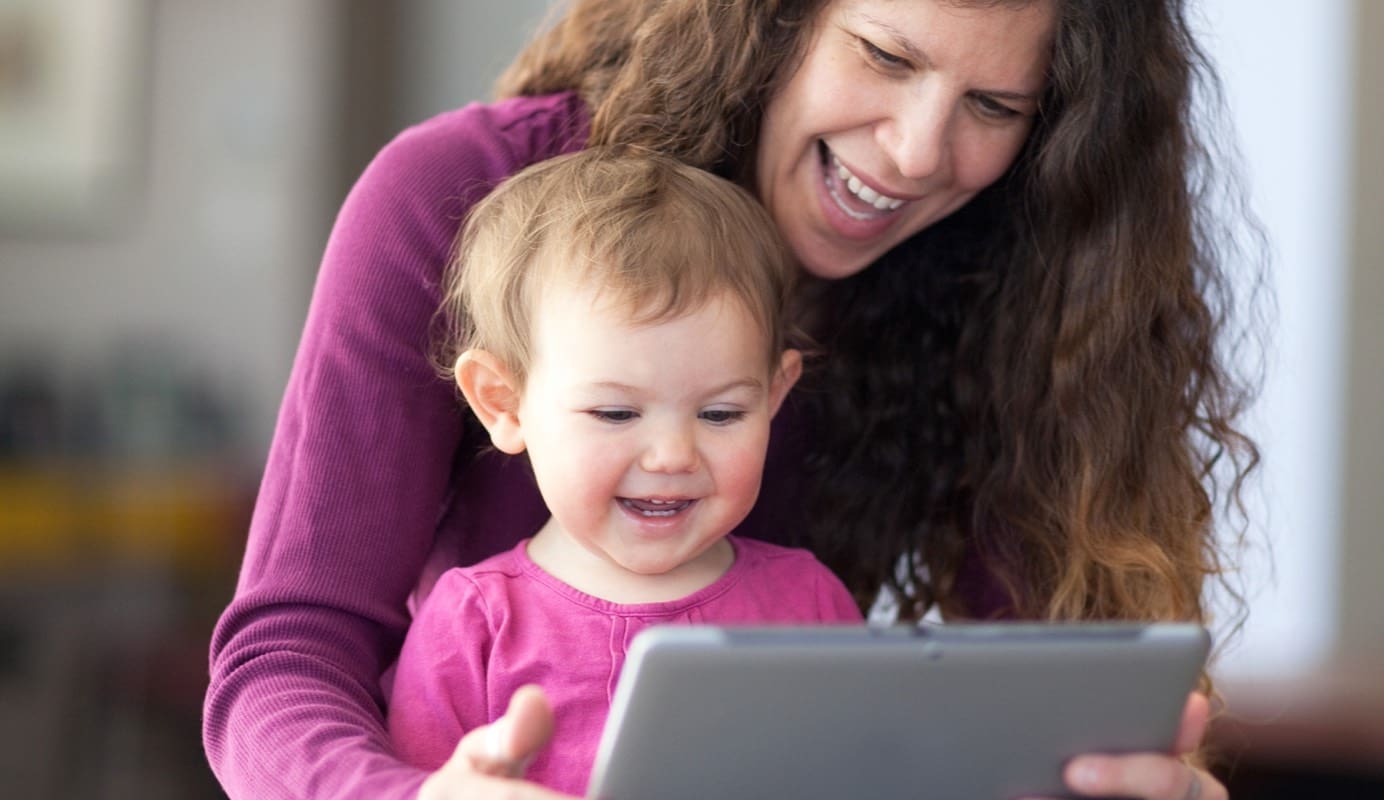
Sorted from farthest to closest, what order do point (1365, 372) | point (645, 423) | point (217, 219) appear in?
point (217, 219), point (1365, 372), point (645, 423)

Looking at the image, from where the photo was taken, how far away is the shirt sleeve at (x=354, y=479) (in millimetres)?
1226

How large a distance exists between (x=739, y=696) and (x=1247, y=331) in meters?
0.93

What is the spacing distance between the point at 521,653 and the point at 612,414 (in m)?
0.19

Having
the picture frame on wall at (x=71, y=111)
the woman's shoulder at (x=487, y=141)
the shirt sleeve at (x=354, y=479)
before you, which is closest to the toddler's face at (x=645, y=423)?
the shirt sleeve at (x=354, y=479)

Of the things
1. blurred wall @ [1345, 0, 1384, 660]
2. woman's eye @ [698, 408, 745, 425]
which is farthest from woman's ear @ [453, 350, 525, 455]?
blurred wall @ [1345, 0, 1384, 660]

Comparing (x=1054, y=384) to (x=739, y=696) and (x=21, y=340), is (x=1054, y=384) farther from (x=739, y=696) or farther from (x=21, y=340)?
(x=21, y=340)

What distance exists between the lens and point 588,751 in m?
1.18

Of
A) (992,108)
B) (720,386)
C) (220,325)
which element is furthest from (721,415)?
(220,325)

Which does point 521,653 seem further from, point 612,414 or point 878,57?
point 878,57

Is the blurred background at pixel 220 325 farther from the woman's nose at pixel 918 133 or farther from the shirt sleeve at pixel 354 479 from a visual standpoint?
the shirt sleeve at pixel 354 479

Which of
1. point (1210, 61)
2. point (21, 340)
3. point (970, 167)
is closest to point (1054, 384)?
point (970, 167)

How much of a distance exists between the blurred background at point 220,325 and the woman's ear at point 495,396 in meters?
1.95

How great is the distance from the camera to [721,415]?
3.98ft

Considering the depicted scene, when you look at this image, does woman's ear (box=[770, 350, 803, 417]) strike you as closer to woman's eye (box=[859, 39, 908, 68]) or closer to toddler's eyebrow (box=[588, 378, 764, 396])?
toddler's eyebrow (box=[588, 378, 764, 396])
